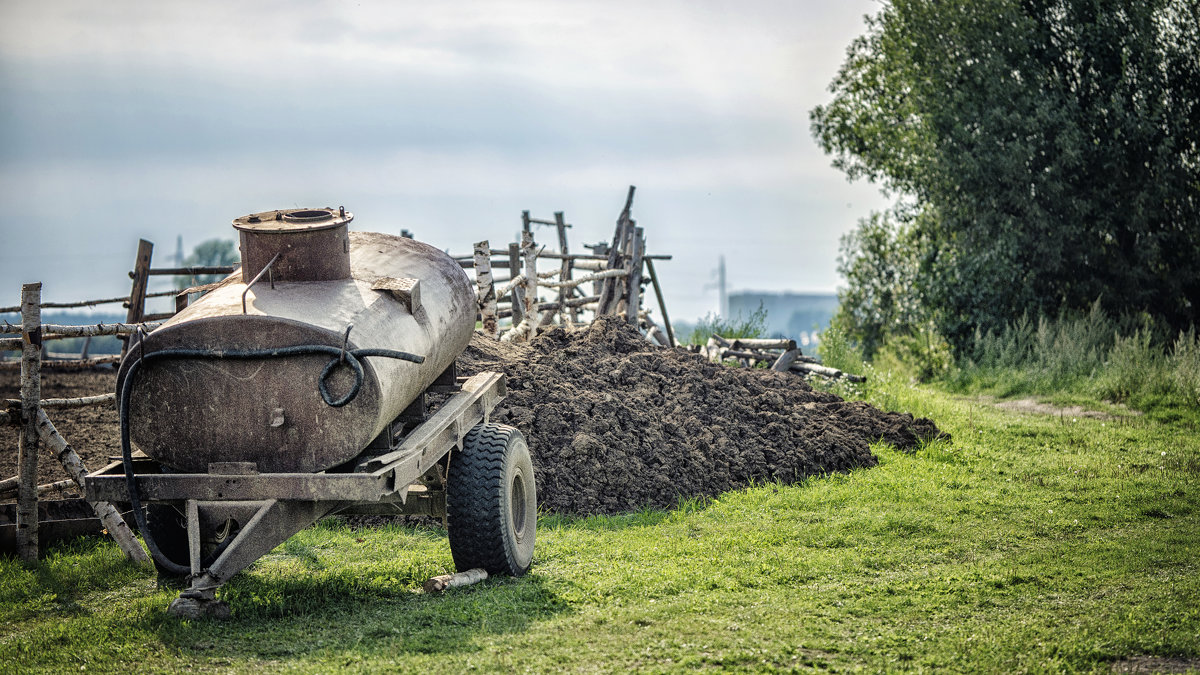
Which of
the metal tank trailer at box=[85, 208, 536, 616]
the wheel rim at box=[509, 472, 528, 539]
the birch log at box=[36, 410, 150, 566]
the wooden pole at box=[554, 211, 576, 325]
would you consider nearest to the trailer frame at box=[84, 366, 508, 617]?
the metal tank trailer at box=[85, 208, 536, 616]

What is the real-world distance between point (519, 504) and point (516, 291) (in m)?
6.48

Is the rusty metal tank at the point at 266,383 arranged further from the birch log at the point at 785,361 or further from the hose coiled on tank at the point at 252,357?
the birch log at the point at 785,361

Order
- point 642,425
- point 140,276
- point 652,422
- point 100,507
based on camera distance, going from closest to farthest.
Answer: point 100,507 < point 642,425 < point 652,422 < point 140,276

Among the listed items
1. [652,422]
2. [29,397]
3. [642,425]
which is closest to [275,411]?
[29,397]

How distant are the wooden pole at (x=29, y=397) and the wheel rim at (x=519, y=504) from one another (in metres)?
3.19

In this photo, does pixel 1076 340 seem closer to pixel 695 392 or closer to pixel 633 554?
pixel 695 392

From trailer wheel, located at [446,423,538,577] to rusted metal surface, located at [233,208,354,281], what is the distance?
1351 millimetres

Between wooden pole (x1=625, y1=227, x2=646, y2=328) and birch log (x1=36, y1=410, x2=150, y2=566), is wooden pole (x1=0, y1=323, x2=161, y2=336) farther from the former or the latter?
wooden pole (x1=625, y1=227, x2=646, y2=328)

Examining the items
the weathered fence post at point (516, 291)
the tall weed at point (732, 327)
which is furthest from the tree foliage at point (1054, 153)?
the weathered fence post at point (516, 291)

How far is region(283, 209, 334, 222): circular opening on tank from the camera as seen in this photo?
247 inches

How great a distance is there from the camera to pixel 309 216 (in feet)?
20.7

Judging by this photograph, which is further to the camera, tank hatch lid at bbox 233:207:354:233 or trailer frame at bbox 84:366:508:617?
tank hatch lid at bbox 233:207:354:233

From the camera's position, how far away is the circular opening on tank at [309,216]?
20.6ft

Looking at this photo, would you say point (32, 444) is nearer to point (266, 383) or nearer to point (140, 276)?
point (266, 383)
